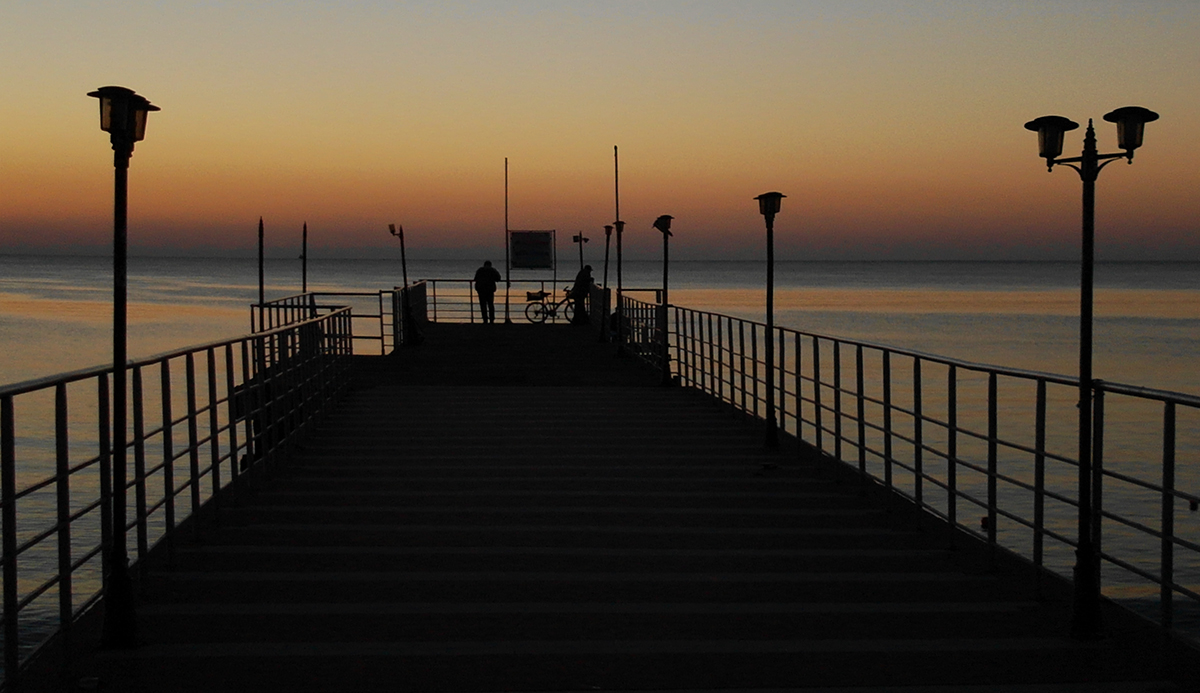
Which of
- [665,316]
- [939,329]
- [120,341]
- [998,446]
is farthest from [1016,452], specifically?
[939,329]

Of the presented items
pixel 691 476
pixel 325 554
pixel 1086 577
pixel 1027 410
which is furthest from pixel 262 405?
pixel 1027 410

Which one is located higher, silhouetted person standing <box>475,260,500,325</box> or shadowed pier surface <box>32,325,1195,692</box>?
silhouetted person standing <box>475,260,500,325</box>

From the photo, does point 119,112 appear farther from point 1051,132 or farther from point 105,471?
point 1051,132

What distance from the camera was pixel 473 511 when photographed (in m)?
6.68

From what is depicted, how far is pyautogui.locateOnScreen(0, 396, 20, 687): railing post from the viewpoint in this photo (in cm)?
358

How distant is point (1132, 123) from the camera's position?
477 centimetres

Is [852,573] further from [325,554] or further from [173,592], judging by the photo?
[173,592]

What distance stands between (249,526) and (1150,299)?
82.3 meters

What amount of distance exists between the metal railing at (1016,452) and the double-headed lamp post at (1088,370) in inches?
2.4

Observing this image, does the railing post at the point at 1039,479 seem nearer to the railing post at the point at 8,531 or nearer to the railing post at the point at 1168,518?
the railing post at the point at 1168,518

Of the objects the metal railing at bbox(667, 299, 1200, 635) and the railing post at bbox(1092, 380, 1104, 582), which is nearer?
the railing post at bbox(1092, 380, 1104, 582)

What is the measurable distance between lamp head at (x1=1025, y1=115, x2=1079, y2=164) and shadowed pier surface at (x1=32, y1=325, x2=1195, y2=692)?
1763 mm

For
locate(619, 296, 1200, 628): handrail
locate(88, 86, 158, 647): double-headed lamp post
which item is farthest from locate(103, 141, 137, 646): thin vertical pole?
locate(619, 296, 1200, 628): handrail

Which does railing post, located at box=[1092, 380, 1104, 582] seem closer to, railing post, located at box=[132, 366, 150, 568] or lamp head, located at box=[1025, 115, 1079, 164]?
lamp head, located at box=[1025, 115, 1079, 164]
